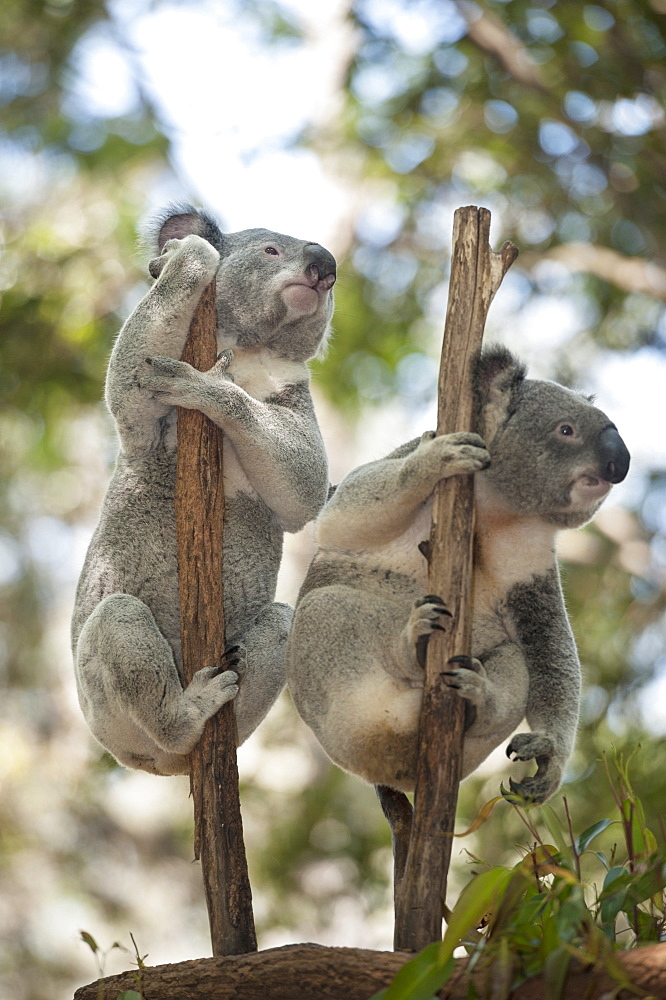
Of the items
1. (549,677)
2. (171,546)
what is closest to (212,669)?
(171,546)

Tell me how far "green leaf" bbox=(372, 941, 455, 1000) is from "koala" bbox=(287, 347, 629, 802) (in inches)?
31.3

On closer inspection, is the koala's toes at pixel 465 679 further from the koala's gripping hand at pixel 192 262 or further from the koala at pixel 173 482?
the koala's gripping hand at pixel 192 262

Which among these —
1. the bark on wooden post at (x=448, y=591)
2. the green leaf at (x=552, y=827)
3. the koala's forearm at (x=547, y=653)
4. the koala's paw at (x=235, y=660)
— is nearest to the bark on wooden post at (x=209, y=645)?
the koala's paw at (x=235, y=660)

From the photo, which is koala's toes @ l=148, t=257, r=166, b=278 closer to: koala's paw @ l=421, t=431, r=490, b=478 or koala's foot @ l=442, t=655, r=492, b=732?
koala's paw @ l=421, t=431, r=490, b=478

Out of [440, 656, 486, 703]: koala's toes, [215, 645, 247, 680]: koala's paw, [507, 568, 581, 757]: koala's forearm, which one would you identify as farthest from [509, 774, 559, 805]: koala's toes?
[215, 645, 247, 680]: koala's paw

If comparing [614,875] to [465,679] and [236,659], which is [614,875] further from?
[236,659]

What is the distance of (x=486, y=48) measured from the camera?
9.13 m

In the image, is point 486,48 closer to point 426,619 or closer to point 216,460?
point 216,460

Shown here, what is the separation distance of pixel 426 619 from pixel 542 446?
729 mm

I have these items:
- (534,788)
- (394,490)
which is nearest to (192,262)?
(394,490)

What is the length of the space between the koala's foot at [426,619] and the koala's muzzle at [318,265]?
4.72 feet

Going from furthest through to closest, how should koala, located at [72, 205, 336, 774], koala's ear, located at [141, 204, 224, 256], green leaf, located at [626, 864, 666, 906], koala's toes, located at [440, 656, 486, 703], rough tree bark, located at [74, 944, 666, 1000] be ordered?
koala's ear, located at [141, 204, 224, 256] < koala, located at [72, 205, 336, 774] < koala's toes, located at [440, 656, 486, 703] < green leaf, located at [626, 864, 666, 906] < rough tree bark, located at [74, 944, 666, 1000]

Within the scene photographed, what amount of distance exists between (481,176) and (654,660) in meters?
5.24

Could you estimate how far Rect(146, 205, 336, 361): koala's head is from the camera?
3875 mm
